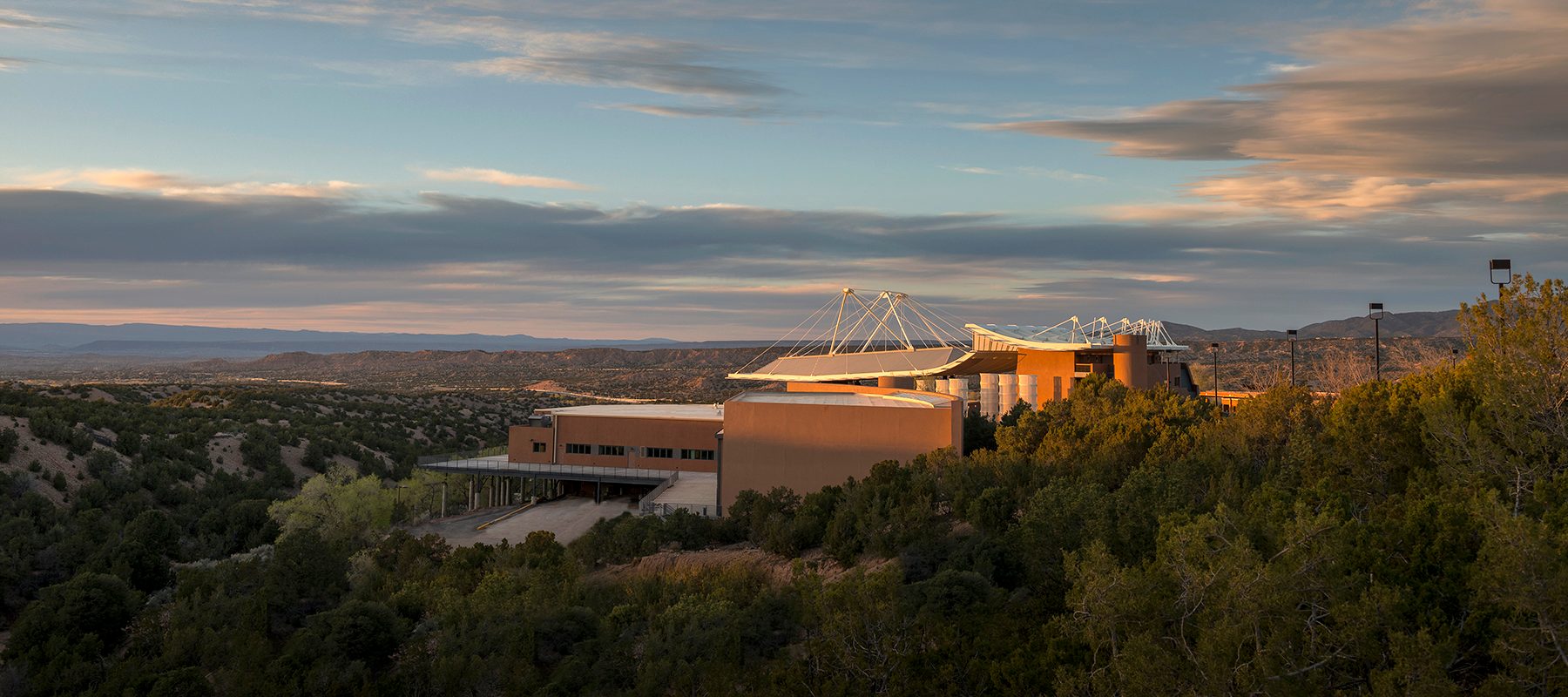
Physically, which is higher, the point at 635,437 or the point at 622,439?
the point at 635,437

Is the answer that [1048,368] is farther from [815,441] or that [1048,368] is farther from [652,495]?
[652,495]

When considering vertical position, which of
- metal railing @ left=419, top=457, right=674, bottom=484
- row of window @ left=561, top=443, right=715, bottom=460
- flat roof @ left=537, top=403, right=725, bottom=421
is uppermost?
flat roof @ left=537, top=403, right=725, bottom=421

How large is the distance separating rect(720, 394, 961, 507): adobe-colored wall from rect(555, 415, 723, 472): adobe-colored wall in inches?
435

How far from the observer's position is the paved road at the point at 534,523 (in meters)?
45.6

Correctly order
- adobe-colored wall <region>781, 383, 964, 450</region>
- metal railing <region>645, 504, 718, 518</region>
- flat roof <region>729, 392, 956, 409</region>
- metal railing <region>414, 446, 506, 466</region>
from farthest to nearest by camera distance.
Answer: metal railing <region>414, 446, 506, 466</region> < metal railing <region>645, 504, 718, 518</region> < flat roof <region>729, 392, 956, 409</region> < adobe-colored wall <region>781, 383, 964, 450</region>

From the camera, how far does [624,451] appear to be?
192 ft

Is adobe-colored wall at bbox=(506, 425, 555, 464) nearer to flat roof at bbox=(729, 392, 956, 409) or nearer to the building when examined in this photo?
the building

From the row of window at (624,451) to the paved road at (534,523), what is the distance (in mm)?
2903

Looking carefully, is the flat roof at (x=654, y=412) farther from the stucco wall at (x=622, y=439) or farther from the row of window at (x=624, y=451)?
the row of window at (x=624, y=451)

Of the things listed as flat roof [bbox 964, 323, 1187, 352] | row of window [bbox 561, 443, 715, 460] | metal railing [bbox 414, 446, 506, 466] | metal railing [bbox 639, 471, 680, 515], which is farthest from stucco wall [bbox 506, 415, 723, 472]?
flat roof [bbox 964, 323, 1187, 352]

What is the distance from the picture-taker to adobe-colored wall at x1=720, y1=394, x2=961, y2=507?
43.2 metres

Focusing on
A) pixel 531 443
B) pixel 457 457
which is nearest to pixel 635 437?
pixel 531 443

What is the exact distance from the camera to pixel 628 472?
186 ft

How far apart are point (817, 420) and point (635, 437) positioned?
1639cm
